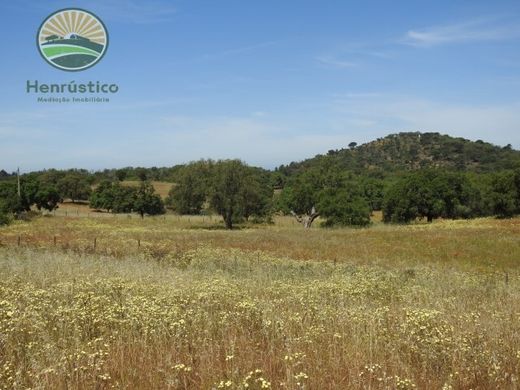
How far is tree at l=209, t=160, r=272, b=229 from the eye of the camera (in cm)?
5281

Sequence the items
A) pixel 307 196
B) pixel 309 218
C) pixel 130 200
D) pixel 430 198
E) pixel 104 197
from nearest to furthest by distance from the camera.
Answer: pixel 309 218 < pixel 307 196 < pixel 430 198 < pixel 130 200 < pixel 104 197

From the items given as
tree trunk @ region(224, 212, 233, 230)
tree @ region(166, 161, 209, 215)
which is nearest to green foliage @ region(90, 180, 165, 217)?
tree @ region(166, 161, 209, 215)

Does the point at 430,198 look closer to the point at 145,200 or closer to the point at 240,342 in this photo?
the point at 145,200

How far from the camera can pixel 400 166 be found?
173 meters

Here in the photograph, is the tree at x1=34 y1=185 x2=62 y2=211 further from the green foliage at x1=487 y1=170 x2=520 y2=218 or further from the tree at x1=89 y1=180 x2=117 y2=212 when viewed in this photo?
the green foliage at x1=487 y1=170 x2=520 y2=218

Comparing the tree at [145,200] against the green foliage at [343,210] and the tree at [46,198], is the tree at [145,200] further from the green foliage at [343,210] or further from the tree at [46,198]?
the green foliage at [343,210]

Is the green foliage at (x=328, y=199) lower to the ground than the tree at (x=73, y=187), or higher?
lower

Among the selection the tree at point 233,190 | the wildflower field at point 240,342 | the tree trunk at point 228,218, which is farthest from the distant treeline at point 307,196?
the wildflower field at point 240,342

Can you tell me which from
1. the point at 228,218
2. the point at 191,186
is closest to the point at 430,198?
the point at 228,218

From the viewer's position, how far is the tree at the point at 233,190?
5281 cm

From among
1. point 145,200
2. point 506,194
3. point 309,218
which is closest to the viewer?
point 506,194

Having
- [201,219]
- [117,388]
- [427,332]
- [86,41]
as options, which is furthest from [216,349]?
[201,219]

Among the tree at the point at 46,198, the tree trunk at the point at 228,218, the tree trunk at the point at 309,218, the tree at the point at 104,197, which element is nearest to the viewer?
the tree trunk at the point at 228,218

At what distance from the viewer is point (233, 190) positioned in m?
53.2
